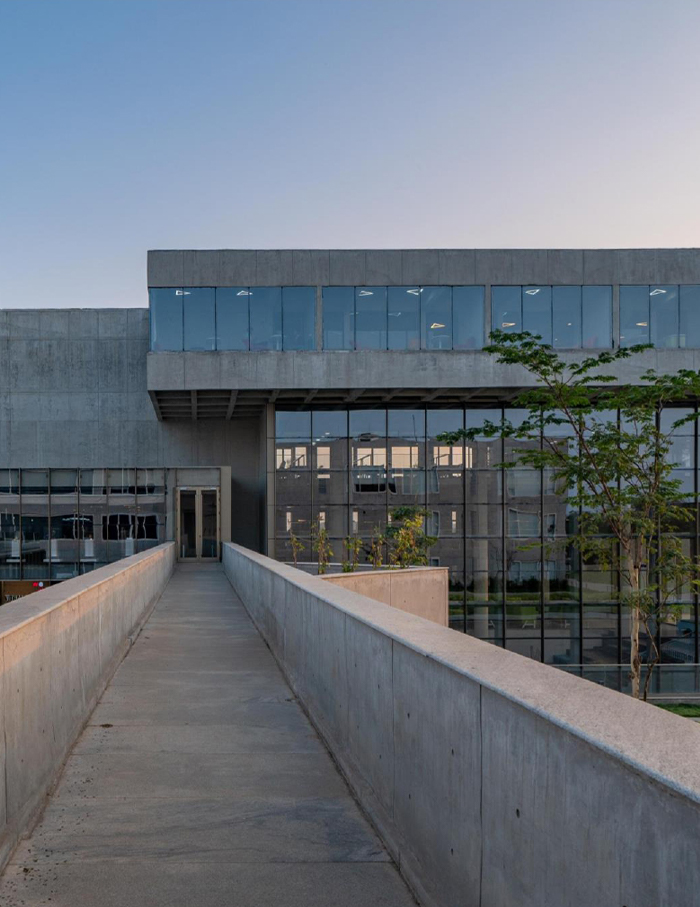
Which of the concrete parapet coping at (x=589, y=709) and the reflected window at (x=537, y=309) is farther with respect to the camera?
the reflected window at (x=537, y=309)

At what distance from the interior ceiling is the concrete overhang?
19 centimetres

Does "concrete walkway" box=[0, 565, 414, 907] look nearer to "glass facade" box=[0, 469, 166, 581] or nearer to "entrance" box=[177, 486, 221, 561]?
"entrance" box=[177, 486, 221, 561]

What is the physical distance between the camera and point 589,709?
307 centimetres

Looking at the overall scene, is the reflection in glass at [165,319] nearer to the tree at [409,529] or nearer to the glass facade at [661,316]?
the tree at [409,529]

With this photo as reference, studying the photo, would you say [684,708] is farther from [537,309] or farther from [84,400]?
[84,400]

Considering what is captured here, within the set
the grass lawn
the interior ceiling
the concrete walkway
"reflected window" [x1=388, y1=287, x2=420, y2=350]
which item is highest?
"reflected window" [x1=388, y1=287, x2=420, y2=350]

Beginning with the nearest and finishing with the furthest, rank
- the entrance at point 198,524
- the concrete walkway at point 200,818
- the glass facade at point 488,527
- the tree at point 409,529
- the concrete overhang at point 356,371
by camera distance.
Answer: the concrete walkway at point 200,818 < the tree at point 409,529 < the concrete overhang at point 356,371 < the glass facade at point 488,527 < the entrance at point 198,524

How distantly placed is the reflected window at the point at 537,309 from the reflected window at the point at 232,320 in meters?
10.3

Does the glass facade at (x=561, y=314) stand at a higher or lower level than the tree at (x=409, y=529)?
higher

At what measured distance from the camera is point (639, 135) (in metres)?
27.5

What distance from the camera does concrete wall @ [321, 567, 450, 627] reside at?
13.8 metres

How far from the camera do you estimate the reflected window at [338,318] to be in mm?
32531

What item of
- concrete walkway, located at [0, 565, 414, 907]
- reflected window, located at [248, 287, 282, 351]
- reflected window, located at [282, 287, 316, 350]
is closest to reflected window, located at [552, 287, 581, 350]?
reflected window, located at [282, 287, 316, 350]

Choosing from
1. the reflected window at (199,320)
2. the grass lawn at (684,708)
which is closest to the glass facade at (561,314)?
the reflected window at (199,320)
